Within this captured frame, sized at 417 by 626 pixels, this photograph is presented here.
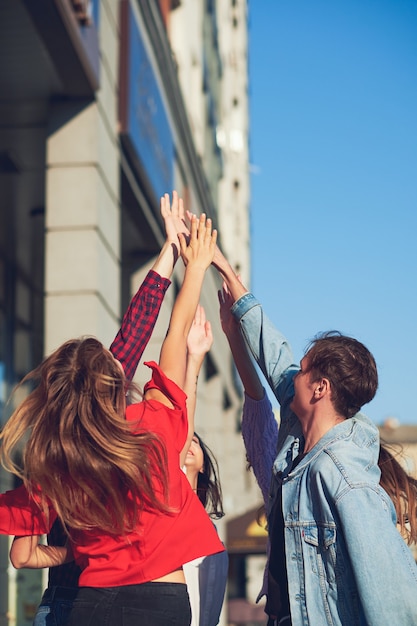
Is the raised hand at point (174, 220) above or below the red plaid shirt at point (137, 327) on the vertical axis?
above

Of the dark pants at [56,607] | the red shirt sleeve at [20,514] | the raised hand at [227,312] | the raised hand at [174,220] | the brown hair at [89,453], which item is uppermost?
the raised hand at [174,220]

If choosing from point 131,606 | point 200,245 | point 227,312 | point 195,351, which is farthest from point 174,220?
point 131,606

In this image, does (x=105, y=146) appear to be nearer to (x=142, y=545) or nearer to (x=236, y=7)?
(x=142, y=545)

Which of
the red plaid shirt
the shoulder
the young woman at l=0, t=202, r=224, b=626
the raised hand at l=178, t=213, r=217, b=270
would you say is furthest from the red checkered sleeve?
the young woman at l=0, t=202, r=224, b=626

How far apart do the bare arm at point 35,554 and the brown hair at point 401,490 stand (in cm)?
133

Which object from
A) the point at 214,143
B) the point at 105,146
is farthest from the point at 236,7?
the point at 105,146

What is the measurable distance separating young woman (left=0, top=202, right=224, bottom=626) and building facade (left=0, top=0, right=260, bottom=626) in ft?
7.06

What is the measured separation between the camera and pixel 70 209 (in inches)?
368

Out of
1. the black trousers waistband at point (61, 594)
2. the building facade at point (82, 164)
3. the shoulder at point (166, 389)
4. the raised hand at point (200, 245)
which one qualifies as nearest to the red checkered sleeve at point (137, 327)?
the raised hand at point (200, 245)

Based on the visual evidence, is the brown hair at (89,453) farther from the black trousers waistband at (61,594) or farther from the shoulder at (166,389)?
the black trousers waistband at (61,594)

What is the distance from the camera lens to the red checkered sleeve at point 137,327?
3.93 meters

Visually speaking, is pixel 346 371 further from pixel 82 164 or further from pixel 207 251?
pixel 82 164

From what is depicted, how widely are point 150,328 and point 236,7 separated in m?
35.0

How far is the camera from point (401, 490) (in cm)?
378
